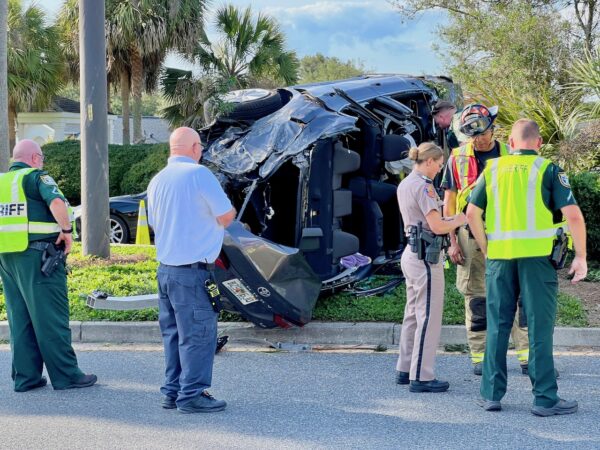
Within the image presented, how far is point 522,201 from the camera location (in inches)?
200

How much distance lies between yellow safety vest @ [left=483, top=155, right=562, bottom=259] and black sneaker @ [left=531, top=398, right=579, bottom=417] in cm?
94

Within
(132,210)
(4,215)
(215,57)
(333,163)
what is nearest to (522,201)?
(333,163)

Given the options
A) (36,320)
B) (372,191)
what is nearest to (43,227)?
(36,320)

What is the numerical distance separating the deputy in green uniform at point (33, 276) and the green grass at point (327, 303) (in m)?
1.88

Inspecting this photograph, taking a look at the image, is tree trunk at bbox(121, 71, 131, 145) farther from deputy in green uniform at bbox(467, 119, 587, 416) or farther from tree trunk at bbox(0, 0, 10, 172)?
deputy in green uniform at bbox(467, 119, 587, 416)

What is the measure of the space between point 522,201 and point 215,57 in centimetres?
2052

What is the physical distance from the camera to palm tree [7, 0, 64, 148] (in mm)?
25984

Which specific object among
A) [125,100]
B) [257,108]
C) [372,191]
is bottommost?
[372,191]

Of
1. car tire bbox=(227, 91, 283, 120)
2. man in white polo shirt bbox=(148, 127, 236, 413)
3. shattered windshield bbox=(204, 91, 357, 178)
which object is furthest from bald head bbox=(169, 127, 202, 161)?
car tire bbox=(227, 91, 283, 120)

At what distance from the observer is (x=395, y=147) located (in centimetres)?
826

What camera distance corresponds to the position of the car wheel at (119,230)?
13695 mm

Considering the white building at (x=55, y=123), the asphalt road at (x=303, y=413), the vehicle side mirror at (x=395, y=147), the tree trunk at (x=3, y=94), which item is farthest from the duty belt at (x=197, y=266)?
the white building at (x=55, y=123)

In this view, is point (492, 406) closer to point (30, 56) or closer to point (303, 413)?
point (303, 413)

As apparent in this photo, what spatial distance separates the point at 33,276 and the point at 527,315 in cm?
333
